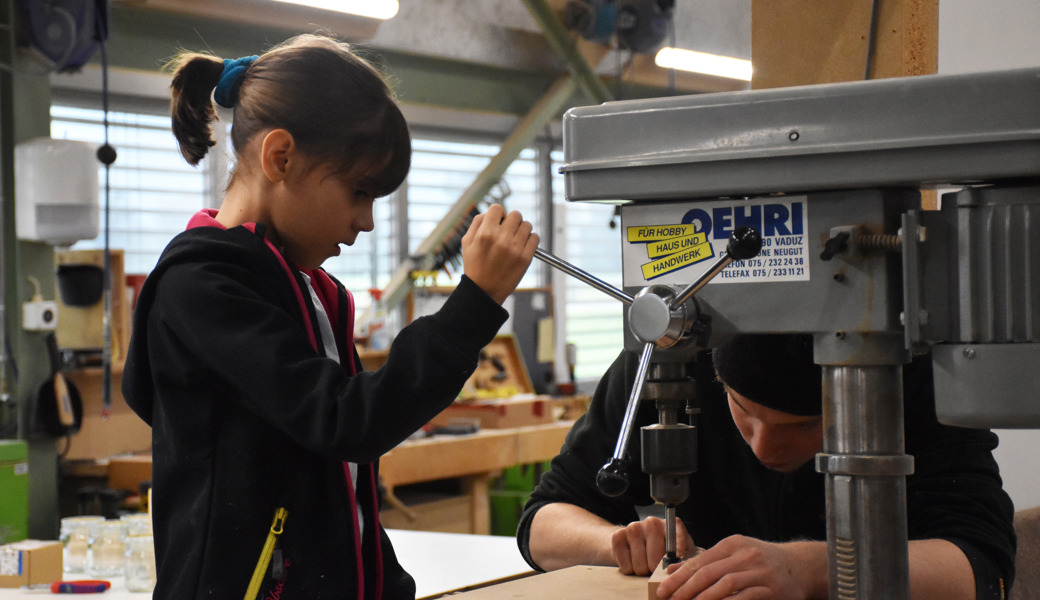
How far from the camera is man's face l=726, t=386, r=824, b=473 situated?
3.61 feet

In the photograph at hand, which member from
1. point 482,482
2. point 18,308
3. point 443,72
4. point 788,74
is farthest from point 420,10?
point 788,74

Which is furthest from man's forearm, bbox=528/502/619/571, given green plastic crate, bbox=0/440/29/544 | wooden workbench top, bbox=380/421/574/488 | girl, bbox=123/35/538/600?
wooden workbench top, bbox=380/421/574/488

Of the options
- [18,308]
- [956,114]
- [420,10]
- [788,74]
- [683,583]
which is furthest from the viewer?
[420,10]

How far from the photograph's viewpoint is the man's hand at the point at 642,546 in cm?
106

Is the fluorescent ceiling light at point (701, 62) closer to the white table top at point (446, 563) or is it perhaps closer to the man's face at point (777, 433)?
the white table top at point (446, 563)

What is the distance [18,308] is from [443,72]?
283 cm

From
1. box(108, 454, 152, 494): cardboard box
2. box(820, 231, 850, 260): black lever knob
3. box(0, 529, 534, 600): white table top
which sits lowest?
box(108, 454, 152, 494): cardboard box

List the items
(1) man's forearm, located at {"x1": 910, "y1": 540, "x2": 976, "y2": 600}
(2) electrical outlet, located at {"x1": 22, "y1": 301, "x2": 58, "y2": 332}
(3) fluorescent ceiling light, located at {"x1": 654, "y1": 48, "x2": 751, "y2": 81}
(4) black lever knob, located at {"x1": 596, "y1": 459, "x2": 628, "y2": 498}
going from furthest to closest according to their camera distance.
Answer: (3) fluorescent ceiling light, located at {"x1": 654, "y1": 48, "x2": 751, "y2": 81} < (2) electrical outlet, located at {"x1": 22, "y1": 301, "x2": 58, "y2": 332} < (1) man's forearm, located at {"x1": 910, "y1": 540, "x2": 976, "y2": 600} < (4) black lever knob, located at {"x1": 596, "y1": 459, "x2": 628, "y2": 498}

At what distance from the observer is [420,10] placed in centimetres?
521

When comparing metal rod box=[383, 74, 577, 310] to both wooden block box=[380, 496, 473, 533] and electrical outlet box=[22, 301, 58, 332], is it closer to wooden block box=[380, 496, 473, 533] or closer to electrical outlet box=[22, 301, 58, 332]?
wooden block box=[380, 496, 473, 533]

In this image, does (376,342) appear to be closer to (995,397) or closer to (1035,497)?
(1035,497)

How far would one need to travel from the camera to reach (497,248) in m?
0.88

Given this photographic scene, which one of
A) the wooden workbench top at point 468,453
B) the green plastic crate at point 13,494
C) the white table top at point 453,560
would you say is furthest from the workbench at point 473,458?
the white table top at point 453,560

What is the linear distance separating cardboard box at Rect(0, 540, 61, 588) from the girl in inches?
39.2
